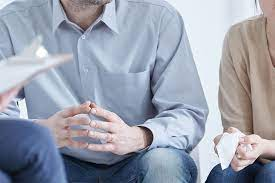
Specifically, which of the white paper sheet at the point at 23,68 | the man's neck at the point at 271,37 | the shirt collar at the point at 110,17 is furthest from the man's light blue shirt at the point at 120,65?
the white paper sheet at the point at 23,68

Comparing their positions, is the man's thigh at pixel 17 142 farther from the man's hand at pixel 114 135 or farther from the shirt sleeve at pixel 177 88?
the shirt sleeve at pixel 177 88

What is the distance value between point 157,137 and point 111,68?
0.81 feet

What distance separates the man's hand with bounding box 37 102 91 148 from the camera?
117 cm

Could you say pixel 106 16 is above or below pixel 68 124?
above

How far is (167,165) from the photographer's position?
1151mm

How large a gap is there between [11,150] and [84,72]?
575mm

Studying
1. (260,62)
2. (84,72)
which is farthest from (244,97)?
(84,72)

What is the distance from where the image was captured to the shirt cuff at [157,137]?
1247 millimetres

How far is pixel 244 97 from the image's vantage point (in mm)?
1374

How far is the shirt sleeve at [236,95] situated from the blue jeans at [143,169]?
0.19 meters

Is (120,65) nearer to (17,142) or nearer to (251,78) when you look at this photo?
(251,78)

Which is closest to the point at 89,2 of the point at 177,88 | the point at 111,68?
the point at 111,68

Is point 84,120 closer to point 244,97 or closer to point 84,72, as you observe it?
point 84,72

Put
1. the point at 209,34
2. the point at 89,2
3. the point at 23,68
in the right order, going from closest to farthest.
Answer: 1. the point at 23,68
2. the point at 89,2
3. the point at 209,34
